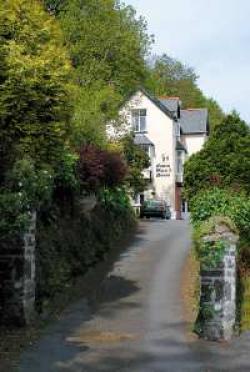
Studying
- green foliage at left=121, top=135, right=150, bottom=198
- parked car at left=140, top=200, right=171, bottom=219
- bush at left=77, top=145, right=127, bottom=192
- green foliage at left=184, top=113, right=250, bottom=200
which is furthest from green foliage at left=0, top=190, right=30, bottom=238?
parked car at left=140, top=200, right=171, bottom=219

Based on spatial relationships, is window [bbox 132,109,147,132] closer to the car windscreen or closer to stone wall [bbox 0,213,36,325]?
the car windscreen

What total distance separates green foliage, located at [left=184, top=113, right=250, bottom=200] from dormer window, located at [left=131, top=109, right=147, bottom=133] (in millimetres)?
30260

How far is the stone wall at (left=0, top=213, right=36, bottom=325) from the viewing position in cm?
1266

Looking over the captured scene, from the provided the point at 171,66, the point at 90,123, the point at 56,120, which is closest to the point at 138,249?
the point at 90,123

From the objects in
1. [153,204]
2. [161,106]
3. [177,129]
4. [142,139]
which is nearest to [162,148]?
[142,139]

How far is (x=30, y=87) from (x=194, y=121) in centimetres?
4648

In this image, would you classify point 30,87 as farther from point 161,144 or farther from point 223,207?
point 161,144

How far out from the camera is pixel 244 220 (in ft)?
56.2

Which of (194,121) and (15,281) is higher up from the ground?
(194,121)

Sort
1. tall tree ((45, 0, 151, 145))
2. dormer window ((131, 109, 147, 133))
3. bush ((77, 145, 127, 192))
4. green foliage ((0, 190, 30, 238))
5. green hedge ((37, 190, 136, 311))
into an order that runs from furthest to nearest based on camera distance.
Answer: dormer window ((131, 109, 147, 133)), tall tree ((45, 0, 151, 145)), bush ((77, 145, 127, 192)), green hedge ((37, 190, 136, 311)), green foliage ((0, 190, 30, 238))

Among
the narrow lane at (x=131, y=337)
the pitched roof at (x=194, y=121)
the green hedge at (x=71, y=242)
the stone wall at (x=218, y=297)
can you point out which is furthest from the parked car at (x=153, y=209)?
the stone wall at (x=218, y=297)

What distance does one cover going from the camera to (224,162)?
64.5ft

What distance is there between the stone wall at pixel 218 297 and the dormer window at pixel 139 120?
1515 inches

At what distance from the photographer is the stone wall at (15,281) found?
12664mm
